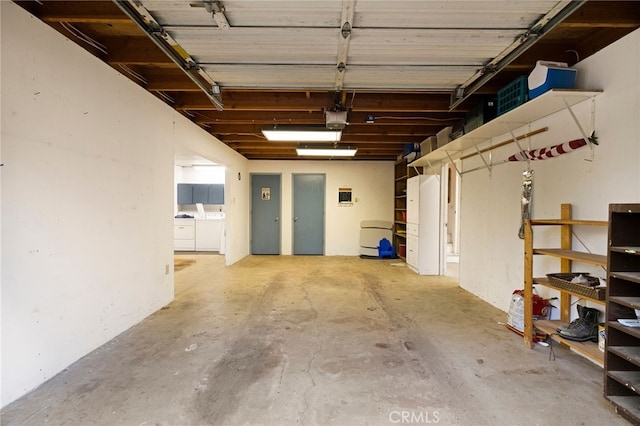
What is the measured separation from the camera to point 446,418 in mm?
1794

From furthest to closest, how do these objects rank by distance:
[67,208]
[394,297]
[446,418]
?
[394,297] → [67,208] → [446,418]

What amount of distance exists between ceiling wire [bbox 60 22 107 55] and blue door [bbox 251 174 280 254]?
542cm

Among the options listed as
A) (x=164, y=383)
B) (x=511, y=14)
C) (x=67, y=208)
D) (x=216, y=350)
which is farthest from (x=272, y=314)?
(x=511, y=14)

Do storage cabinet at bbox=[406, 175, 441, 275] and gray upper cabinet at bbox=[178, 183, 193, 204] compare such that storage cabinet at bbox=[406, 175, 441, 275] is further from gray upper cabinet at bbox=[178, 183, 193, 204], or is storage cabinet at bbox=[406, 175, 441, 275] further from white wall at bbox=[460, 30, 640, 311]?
gray upper cabinet at bbox=[178, 183, 193, 204]

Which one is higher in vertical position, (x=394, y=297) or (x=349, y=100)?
(x=349, y=100)

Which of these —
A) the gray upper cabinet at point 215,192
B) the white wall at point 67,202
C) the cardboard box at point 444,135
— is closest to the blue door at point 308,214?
the gray upper cabinet at point 215,192

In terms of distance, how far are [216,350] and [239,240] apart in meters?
4.71

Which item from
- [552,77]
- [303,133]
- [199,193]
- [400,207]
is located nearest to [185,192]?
[199,193]

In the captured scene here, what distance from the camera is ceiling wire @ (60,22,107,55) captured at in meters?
2.45

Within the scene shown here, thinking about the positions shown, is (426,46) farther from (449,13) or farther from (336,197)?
(336,197)

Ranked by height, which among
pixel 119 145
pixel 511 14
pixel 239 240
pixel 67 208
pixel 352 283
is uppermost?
pixel 511 14

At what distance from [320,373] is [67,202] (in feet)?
7.49

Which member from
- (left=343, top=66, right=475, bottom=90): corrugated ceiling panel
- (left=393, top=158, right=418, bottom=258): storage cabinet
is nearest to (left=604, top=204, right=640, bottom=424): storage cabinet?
(left=343, top=66, right=475, bottom=90): corrugated ceiling panel

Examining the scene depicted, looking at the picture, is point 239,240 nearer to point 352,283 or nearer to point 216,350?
point 352,283
